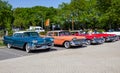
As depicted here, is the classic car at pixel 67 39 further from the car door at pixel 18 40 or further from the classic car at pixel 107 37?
the classic car at pixel 107 37

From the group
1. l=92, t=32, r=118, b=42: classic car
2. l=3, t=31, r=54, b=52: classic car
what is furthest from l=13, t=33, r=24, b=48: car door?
l=92, t=32, r=118, b=42: classic car

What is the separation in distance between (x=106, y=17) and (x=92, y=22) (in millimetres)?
7615

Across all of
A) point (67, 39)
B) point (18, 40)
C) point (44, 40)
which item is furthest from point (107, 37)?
point (18, 40)

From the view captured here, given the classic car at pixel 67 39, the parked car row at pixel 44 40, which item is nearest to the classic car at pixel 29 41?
the parked car row at pixel 44 40

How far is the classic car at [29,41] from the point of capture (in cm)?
1458

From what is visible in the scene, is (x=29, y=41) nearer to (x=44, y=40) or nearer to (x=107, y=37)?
(x=44, y=40)

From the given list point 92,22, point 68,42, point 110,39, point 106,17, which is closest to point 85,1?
point 92,22

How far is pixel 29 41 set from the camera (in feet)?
48.4

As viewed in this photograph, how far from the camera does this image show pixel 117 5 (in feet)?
119

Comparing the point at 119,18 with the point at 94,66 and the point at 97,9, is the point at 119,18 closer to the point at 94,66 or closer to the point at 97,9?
the point at 97,9

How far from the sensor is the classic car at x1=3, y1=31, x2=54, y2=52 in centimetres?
1458

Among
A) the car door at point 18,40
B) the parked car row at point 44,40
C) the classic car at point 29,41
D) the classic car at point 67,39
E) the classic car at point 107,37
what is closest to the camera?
the classic car at point 29,41

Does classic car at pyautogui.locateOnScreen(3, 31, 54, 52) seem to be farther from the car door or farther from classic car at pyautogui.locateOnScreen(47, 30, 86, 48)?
classic car at pyautogui.locateOnScreen(47, 30, 86, 48)

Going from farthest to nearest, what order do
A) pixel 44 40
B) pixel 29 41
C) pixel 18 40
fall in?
pixel 18 40 → pixel 44 40 → pixel 29 41
